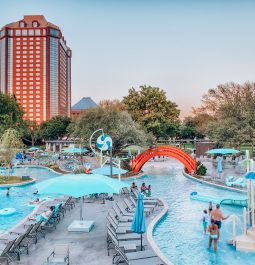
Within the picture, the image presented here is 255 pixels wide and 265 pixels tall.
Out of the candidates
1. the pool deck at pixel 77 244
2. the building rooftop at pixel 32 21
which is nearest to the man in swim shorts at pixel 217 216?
the pool deck at pixel 77 244

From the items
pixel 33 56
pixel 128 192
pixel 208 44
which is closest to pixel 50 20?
pixel 33 56

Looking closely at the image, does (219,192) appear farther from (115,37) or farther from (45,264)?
(115,37)

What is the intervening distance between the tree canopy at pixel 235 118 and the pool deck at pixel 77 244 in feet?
90.1

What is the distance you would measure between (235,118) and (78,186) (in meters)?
35.4

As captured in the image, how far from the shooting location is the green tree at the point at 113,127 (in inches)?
1276

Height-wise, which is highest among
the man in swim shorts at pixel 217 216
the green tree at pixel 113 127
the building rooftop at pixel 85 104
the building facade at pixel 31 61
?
the building facade at pixel 31 61

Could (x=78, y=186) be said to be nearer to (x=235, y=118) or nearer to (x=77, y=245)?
(x=77, y=245)

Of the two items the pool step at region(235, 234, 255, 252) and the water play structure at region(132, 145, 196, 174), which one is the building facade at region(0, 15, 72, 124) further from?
the pool step at region(235, 234, 255, 252)

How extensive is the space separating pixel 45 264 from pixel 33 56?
523ft

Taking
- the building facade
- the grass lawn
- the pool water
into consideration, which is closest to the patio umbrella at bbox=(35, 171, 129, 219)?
the pool water

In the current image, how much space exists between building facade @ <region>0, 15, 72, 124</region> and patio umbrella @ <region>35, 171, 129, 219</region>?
5730 inches

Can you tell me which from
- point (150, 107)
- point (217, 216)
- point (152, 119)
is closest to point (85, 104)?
point (150, 107)

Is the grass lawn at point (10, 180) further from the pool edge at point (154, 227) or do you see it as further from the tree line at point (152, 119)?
the pool edge at point (154, 227)

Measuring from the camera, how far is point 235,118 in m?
42.2
